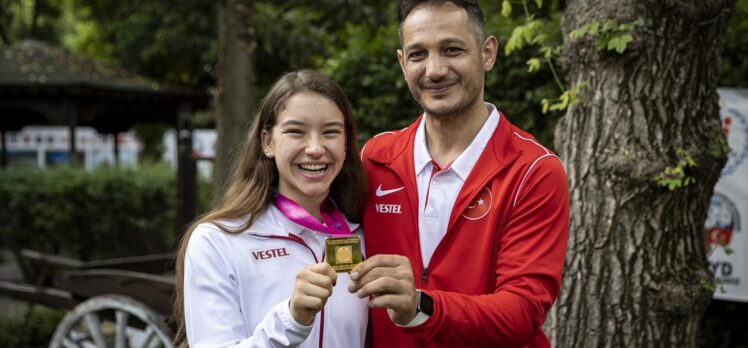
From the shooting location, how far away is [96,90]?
14.7m

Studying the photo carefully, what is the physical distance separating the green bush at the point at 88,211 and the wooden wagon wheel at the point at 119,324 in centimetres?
548

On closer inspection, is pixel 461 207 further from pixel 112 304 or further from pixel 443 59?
pixel 112 304

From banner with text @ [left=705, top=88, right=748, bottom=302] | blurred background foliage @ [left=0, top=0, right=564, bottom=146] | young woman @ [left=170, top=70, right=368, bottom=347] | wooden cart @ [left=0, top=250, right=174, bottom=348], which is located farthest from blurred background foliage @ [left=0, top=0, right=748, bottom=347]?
wooden cart @ [left=0, top=250, right=174, bottom=348]

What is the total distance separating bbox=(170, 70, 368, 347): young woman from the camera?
2.34 meters

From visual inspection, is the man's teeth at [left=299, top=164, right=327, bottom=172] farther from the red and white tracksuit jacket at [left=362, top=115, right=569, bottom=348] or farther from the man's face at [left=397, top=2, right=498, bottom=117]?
the man's face at [left=397, top=2, right=498, bottom=117]

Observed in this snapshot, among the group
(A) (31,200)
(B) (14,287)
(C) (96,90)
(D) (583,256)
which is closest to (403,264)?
(D) (583,256)

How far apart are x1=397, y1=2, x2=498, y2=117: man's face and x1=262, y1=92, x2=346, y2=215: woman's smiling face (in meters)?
0.33

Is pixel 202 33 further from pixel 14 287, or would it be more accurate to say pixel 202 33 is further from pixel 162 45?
pixel 14 287

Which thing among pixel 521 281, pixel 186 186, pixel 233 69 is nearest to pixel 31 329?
pixel 186 186

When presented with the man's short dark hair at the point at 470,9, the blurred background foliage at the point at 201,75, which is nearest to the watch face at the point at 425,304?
the man's short dark hair at the point at 470,9

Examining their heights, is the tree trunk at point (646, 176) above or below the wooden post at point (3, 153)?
above

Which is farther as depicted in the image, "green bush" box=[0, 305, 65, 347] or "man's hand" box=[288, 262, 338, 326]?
"green bush" box=[0, 305, 65, 347]

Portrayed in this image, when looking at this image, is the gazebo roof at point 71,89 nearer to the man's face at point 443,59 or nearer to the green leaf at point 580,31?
the green leaf at point 580,31

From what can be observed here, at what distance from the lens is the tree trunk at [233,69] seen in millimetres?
7793
